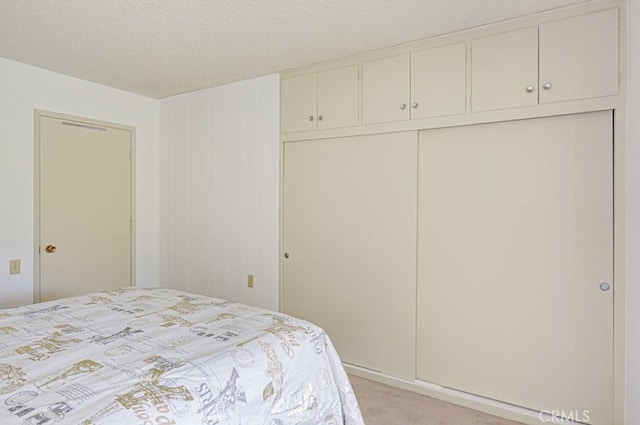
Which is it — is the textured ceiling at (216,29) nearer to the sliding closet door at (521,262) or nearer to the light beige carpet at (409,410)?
the sliding closet door at (521,262)

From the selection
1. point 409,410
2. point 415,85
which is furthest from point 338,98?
point 409,410

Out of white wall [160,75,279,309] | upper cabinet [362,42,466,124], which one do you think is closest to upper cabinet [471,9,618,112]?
upper cabinet [362,42,466,124]

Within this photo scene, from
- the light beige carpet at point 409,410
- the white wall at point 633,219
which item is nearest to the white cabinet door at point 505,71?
the white wall at point 633,219

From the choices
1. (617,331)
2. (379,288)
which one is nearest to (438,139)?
(379,288)

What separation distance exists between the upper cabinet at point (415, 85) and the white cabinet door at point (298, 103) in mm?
445

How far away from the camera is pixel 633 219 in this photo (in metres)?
1.91

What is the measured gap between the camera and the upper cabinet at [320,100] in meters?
2.87

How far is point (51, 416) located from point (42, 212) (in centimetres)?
264

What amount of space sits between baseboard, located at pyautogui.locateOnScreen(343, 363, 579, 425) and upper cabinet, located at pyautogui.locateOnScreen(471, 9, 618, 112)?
179 cm

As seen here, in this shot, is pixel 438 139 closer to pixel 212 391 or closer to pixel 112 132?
pixel 212 391

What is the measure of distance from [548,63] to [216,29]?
196 centimetres

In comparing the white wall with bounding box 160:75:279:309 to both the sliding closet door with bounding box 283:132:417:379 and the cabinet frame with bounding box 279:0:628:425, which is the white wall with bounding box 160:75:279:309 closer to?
the sliding closet door with bounding box 283:132:417:379

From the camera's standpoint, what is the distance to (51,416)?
105 centimetres

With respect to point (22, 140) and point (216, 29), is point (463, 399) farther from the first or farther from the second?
point (22, 140)
